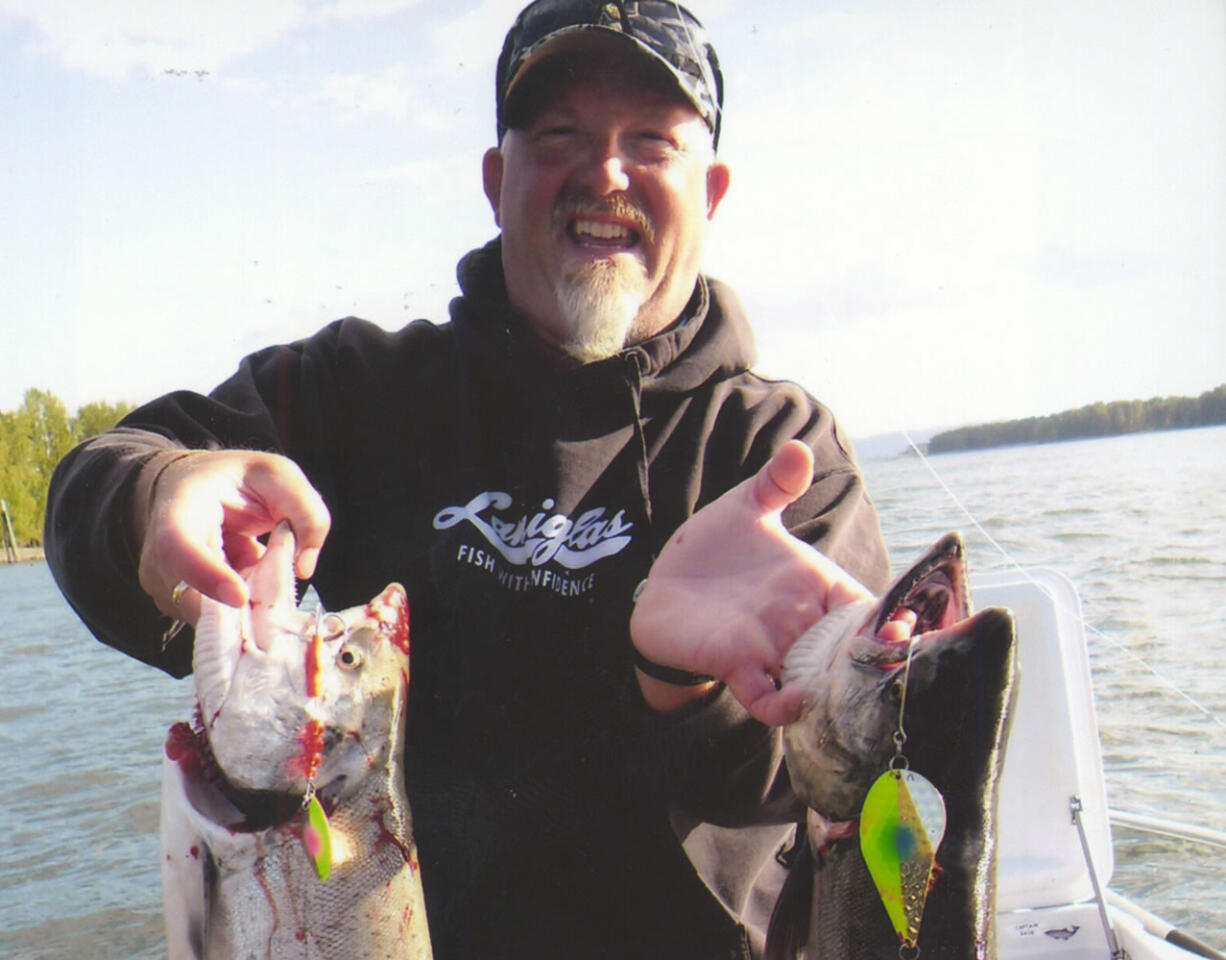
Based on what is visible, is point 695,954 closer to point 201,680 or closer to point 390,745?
point 390,745

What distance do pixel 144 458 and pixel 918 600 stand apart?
1.68 meters

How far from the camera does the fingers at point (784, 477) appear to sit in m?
2.05

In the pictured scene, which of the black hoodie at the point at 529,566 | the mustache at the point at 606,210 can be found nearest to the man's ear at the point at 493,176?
the mustache at the point at 606,210

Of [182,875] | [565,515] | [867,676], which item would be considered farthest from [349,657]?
[867,676]

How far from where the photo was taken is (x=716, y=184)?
3627 mm

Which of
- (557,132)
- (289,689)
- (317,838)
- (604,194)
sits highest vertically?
(557,132)

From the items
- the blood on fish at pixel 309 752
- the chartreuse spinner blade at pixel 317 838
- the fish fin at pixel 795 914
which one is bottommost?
the fish fin at pixel 795 914

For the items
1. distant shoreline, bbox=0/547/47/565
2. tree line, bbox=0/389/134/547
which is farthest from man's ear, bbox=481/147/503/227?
distant shoreline, bbox=0/547/47/565

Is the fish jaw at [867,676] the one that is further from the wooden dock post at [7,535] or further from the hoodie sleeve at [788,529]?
the wooden dock post at [7,535]

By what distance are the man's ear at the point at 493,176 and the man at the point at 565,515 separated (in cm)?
1

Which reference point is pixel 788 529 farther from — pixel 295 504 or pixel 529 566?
pixel 295 504

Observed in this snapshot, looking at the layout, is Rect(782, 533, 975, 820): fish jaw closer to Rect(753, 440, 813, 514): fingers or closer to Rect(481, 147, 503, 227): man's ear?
Rect(753, 440, 813, 514): fingers

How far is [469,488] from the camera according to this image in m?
3.09

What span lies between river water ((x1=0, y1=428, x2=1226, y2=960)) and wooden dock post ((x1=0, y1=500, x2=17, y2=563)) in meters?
35.1
